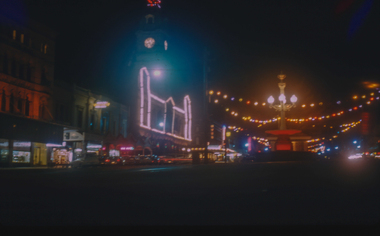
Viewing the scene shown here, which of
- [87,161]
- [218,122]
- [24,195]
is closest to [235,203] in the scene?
[24,195]

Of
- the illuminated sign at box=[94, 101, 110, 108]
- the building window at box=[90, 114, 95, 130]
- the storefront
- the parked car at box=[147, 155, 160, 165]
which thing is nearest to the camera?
the storefront

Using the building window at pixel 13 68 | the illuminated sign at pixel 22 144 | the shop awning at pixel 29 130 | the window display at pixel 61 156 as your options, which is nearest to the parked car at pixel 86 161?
the shop awning at pixel 29 130

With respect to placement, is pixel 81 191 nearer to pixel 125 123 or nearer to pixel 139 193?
pixel 139 193

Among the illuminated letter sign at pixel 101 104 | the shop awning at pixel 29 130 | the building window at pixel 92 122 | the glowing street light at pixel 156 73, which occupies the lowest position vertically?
the shop awning at pixel 29 130

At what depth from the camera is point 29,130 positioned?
35750mm

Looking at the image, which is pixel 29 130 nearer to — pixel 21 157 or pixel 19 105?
pixel 19 105

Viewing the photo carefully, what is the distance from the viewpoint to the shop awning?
33047 millimetres

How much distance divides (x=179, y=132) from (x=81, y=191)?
71152 millimetres

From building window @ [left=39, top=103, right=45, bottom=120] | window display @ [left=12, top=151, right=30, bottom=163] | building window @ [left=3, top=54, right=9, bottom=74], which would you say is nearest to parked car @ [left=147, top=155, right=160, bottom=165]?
building window @ [left=39, top=103, right=45, bottom=120]

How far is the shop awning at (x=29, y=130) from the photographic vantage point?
33.0 metres

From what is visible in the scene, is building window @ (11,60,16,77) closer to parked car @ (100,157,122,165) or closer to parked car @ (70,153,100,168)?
parked car @ (70,153,100,168)

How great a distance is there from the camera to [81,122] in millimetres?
44344

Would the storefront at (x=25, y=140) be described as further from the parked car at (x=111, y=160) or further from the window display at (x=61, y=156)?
the parked car at (x=111, y=160)

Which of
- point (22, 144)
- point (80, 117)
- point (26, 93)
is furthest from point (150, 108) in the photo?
point (22, 144)
